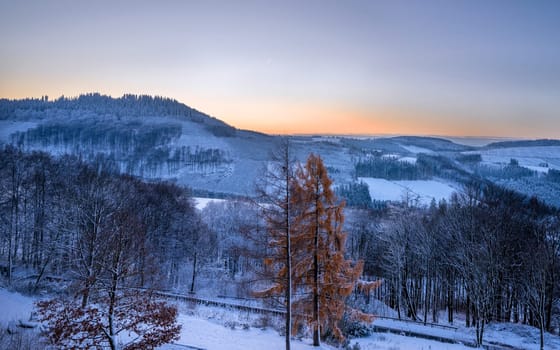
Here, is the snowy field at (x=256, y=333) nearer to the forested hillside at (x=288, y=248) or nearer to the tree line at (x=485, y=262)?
the forested hillside at (x=288, y=248)

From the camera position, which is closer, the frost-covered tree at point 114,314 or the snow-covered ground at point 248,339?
the frost-covered tree at point 114,314

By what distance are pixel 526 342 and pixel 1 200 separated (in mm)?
42921

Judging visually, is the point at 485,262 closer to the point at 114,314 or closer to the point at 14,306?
the point at 114,314

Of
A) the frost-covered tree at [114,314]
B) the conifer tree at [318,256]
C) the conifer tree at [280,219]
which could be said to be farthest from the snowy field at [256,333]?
the frost-covered tree at [114,314]

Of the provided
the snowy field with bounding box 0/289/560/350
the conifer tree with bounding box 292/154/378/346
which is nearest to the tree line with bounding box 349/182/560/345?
the snowy field with bounding box 0/289/560/350

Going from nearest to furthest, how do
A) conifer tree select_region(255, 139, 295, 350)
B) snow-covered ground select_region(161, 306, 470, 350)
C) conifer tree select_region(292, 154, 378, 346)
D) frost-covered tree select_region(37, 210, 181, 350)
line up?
frost-covered tree select_region(37, 210, 181, 350) < conifer tree select_region(255, 139, 295, 350) < snow-covered ground select_region(161, 306, 470, 350) < conifer tree select_region(292, 154, 378, 346)

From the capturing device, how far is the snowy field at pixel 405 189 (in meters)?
118

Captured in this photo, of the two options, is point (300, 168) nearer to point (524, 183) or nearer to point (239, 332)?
point (239, 332)

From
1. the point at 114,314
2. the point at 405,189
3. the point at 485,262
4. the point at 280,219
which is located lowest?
the point at 405,189

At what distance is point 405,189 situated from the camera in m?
128

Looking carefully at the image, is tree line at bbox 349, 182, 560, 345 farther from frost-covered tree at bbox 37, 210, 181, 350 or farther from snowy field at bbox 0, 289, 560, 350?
frost-covered tree at bbox 37, 210, 181, 350

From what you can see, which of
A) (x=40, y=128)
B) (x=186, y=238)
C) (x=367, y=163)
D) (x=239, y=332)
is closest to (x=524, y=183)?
(x=367, y=163)

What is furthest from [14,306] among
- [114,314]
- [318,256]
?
[318,256]

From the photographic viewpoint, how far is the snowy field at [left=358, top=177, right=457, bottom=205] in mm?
117875
